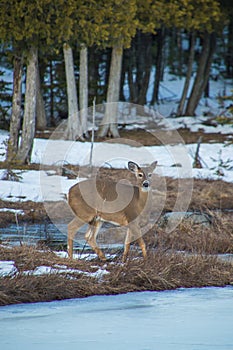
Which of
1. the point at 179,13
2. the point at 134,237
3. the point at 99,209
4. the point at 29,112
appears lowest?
the point at 134,237

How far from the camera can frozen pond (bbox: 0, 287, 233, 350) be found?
7676 mm

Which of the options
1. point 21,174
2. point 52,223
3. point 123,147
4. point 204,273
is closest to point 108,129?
point 123,147

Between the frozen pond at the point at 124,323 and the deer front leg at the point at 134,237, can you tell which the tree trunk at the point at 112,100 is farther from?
the frozen pond at the point at 124,323

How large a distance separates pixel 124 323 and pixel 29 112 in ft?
45.9

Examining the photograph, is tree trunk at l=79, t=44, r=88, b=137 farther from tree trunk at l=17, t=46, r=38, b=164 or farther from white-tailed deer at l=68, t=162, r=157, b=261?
white-tailed deer at l=68, t=162, r=157, b=261

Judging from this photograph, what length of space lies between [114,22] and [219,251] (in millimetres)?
10122

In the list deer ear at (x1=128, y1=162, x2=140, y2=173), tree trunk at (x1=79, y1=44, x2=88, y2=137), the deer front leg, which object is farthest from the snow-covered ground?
the deer front leg

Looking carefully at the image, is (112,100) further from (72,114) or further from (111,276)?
(111,276)

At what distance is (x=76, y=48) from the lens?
27.0 metres

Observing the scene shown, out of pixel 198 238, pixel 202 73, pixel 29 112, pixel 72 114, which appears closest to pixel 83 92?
pixel 72 114

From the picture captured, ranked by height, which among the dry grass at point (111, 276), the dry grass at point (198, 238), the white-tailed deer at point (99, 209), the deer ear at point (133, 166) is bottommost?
the dry grass at point (198, 238)

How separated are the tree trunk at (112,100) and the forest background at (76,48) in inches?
1.4

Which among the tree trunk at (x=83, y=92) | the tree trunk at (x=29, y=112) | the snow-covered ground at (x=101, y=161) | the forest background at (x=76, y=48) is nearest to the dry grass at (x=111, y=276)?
the forest background at (x=76, y=48)

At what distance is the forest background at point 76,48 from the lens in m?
19.8
